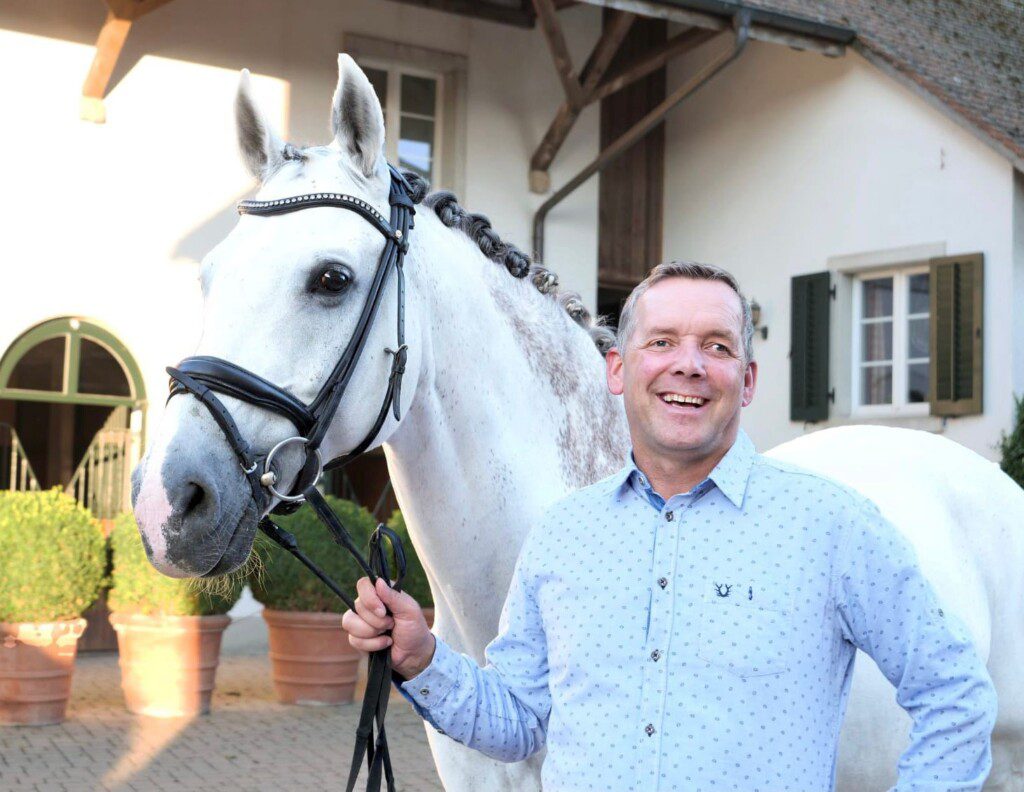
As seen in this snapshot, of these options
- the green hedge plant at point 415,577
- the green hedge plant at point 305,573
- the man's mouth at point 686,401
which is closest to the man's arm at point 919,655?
the man's mouth at point 686,401

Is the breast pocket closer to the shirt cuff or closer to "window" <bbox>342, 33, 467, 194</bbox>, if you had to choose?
the shirt cuff

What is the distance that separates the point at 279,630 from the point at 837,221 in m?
6.97

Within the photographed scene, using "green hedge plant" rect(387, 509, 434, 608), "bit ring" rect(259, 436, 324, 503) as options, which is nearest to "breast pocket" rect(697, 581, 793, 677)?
"bit ring" rect(259, 436, 324, 503)

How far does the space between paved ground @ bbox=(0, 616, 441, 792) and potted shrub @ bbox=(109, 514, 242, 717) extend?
5.7 inches

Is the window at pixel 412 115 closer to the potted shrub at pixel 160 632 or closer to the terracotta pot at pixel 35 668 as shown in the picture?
the potted shrub at pixel 160 632

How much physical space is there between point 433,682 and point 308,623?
619cm

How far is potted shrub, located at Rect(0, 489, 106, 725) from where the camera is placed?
6.90 metres

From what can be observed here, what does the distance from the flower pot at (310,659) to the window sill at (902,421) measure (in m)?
4.94

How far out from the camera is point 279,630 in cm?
787

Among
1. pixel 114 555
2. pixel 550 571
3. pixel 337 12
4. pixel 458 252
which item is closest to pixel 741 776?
pixel 550 571

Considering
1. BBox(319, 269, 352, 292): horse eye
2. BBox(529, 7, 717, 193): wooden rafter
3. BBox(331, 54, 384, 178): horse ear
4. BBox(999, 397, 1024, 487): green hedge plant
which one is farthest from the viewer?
BBox(529, 7, 717, 193): wooden rafter

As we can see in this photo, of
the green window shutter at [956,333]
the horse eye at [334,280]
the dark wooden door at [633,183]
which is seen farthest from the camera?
the dark wooden door at [633,183]

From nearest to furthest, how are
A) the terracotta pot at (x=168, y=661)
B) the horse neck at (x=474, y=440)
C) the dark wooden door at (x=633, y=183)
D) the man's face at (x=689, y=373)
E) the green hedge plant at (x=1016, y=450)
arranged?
the man's face at (x=689, y=373)
the horse neck at (x=474, y=440)
the terracotta pot at (x=168, y=661)
the green hedge plant at (x=1016, y=450)
the dark wooden door at (x=633, y=183)

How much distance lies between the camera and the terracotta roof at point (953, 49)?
419 inches
